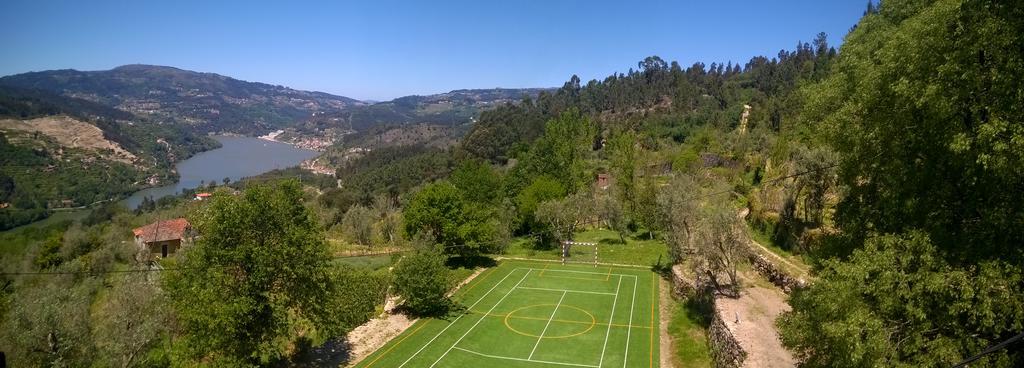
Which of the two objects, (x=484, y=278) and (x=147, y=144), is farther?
(x=147, y=144)

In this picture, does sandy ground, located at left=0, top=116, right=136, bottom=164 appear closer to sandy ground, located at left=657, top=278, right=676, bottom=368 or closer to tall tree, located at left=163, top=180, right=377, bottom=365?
tall tree, located at left=163, top=180, right=377, bottom=365

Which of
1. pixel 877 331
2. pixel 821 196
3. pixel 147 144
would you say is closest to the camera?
pixel 877 331

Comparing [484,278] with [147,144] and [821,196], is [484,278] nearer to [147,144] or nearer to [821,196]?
[821,196]

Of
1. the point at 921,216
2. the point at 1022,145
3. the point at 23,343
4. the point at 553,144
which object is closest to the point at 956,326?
the point at 921,216

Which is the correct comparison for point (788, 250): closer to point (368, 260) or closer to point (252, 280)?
point (252, 280)

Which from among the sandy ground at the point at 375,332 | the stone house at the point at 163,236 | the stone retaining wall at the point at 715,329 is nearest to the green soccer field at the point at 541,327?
the sandy ground at the point at 375,332

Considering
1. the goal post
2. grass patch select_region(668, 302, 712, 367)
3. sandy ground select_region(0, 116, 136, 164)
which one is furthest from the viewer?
sandy ground select_region(0, 116, 136, 164)

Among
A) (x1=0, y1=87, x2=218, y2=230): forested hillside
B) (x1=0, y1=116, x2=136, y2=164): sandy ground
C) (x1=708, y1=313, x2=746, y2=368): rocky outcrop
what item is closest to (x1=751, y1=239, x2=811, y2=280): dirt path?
(x1=708, y1=313, x2=746, y2=368): rocky outcrop
